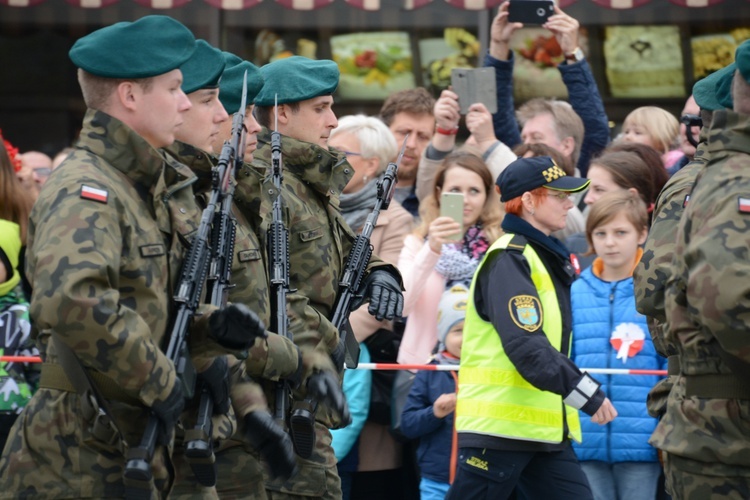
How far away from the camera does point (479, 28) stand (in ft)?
32.8

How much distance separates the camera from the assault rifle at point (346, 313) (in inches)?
187

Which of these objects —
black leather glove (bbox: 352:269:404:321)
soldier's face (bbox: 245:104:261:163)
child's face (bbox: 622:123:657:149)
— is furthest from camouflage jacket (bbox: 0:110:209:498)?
child's face (bbox: 622:123:657:149)

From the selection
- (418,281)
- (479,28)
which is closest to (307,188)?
(418,281)

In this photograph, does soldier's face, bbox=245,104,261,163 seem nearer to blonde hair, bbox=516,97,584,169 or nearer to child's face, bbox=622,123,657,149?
blonde hair, bbox=516,97,584,169

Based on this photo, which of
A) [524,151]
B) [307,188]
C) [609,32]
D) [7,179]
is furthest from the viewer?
[609,32]

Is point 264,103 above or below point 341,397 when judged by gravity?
above

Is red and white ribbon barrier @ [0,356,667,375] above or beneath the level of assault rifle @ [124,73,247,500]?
beneath

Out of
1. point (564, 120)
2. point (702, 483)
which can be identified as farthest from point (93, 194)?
point (564, 120)

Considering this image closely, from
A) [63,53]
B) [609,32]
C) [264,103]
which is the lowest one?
[63,53]

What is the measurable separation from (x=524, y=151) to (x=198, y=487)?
11.9ft

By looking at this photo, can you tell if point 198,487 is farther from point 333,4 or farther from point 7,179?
point 333,4

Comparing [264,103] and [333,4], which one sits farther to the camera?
[333,4]

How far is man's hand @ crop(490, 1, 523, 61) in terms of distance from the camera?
7797 mm

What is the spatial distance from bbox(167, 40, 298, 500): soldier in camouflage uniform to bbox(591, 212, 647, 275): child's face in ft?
7.98
